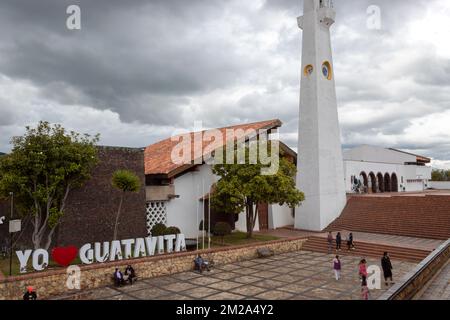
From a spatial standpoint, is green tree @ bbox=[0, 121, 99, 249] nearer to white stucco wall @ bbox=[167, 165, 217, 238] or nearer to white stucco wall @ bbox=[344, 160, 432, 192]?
white stucco wall @ bbox=[167, 165, 217, 238]

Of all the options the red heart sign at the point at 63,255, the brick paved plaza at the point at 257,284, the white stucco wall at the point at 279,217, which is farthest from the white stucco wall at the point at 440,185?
the red heart sign at the point at 63,255

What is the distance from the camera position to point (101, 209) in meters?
19.8

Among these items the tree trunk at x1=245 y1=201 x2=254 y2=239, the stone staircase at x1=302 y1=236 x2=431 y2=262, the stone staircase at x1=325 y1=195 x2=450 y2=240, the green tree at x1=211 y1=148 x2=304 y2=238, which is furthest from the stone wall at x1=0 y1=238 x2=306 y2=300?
the stone staircase at x1=325 y1=195 x2=450 y2=240

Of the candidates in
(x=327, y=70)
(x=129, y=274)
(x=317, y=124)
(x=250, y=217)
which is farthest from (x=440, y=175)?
(x=129, y=274)

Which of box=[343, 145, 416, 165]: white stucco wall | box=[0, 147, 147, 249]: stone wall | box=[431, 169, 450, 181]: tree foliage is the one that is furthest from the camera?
box=[431, 169, 450, 181]: tree foliage

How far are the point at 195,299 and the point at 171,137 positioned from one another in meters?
23.2

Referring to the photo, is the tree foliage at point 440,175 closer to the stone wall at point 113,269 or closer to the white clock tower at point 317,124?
the white clock tower at point 317,124

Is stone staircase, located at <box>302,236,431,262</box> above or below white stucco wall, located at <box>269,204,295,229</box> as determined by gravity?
below

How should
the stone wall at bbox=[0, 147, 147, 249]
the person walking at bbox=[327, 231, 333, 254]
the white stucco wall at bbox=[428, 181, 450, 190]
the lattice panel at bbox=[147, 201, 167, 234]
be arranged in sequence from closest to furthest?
the stone wall at bbox=[0, 147, 147, 249], the person walking at bbox=[327, 231, 333, 254], the lattice panel at bbox=[147, 201, 167, 234], the white stucco wall at bbox=[428, 181, 450, 190]

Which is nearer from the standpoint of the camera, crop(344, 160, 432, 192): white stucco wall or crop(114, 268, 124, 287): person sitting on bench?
crop(114, 268, 124, 287): person sitting on bench

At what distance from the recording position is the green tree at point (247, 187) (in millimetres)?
21406

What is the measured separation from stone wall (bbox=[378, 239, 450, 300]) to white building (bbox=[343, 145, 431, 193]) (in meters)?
21.4

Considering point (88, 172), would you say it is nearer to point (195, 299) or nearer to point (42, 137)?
point (42, 137)

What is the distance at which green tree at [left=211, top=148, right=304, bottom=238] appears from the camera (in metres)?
21.4
